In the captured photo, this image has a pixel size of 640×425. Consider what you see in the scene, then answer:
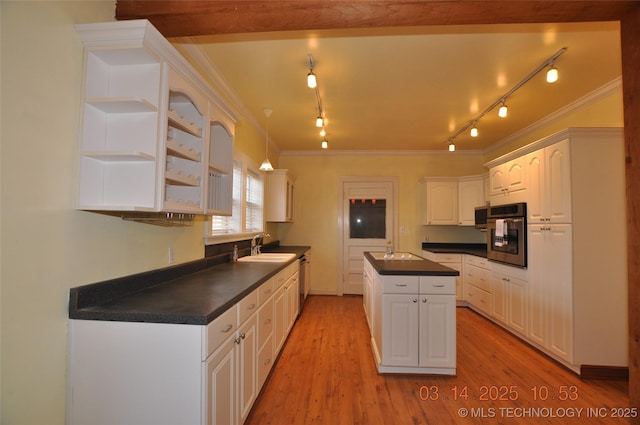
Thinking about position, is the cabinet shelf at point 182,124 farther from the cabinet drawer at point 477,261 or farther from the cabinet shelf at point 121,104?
the cabinet drawer at point 477,261

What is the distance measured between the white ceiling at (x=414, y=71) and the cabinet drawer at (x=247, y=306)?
1898 millimetres

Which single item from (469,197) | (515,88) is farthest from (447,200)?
(515,88)

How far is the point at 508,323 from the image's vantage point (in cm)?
338

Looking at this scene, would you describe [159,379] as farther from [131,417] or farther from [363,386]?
[363,386]

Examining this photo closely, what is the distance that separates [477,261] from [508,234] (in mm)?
901

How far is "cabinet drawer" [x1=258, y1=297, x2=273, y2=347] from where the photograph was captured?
208cm

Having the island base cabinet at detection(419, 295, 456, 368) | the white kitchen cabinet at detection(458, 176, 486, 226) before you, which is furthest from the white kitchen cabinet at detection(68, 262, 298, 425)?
the white kitchen cabinet at detection(458, 176, 486, 226)

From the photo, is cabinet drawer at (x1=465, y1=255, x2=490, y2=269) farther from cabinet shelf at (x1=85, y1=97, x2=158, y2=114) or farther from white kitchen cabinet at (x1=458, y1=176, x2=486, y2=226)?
cabinet shelf at (x1=85, y1=97, x2=158, y2=114)

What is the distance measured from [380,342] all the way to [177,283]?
1.79 metres

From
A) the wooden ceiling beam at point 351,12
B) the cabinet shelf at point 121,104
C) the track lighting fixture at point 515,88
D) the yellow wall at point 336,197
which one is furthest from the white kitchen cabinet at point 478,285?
the cabinet shelf at point 121,104

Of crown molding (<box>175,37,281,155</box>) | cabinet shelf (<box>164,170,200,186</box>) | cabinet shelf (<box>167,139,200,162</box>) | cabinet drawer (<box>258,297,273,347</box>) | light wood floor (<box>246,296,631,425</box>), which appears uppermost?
crown molding (<box>175,37,281,155</box>)

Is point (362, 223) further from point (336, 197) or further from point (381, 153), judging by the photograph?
point (381, 153)

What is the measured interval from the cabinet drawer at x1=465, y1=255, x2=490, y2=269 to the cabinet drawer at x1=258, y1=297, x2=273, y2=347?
3.09 metres

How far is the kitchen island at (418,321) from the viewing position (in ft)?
8.00
